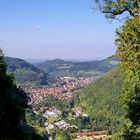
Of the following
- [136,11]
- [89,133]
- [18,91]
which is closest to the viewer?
[136,11]

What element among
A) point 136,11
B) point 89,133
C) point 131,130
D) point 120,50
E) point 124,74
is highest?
point 136,11

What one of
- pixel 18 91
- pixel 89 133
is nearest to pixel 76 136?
pixel 89 133

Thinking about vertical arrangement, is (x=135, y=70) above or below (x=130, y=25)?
below

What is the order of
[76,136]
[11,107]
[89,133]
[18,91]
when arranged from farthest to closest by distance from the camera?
[89,133] < [76,136] < [18,91] < [11,107]

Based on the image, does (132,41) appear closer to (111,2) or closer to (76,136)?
(111,2)

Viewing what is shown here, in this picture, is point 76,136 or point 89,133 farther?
point 89,133

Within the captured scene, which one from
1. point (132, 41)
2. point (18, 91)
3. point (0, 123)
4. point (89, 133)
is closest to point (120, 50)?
point (132, 41)

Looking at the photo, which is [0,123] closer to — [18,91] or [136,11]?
[136,11]
